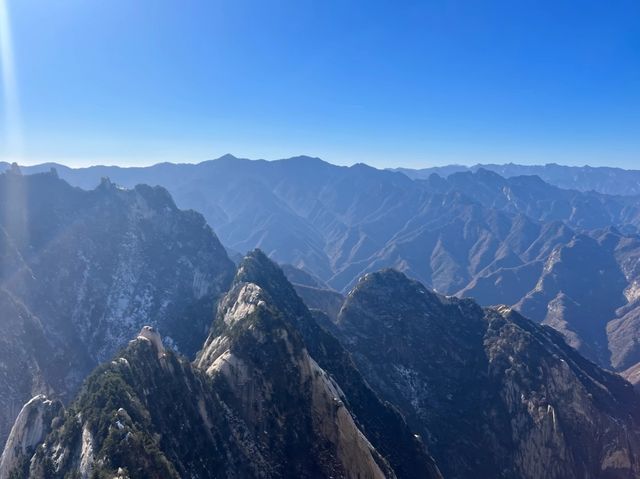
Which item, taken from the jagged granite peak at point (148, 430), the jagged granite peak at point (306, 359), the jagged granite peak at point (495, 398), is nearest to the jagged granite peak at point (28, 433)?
the jagged granite peak at point (148, 430)

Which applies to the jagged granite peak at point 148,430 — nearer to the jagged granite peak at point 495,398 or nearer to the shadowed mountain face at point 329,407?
the shadowed mountain face at point 329,407

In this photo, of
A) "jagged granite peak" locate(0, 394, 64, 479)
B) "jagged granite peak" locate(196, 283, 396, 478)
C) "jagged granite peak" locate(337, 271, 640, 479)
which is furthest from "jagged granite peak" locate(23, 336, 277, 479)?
"jagged granite peak" locate(337, 271, 640, 479)

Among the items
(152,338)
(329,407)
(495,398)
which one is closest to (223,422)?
(329,407)

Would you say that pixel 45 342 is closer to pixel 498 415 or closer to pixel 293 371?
pixel 293 371

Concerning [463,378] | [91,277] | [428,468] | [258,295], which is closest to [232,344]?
[258,295]

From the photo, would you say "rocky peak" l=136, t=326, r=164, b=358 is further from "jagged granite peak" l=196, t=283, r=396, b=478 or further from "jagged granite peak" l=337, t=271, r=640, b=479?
"jagged granite peak" l=337, t=271, r=640, b=479

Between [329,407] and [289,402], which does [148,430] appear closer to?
[289,402]

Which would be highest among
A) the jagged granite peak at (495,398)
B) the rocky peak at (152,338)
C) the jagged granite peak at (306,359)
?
the rocky peak at (152,338)
